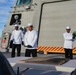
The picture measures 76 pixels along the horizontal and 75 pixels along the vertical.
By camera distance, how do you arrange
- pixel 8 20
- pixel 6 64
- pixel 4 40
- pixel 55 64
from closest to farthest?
1. pixel 6 64
2. pixel 55 64
3. pixel 4 40
4. pixel 8 20

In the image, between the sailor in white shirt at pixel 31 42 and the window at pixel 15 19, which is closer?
the sailor in white shirt at pixel 31 42

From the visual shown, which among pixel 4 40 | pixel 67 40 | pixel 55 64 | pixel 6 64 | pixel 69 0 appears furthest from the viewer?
pixel 4 40

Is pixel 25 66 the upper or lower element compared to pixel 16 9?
lower

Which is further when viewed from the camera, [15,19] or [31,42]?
[15,19]

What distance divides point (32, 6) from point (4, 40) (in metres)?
3.25

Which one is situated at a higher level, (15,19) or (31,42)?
(15,19)

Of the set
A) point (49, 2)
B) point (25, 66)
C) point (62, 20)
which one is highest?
point (49, 2)

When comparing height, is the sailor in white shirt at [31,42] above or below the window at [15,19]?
below

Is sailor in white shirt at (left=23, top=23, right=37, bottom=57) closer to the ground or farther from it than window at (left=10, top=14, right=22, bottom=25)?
closer to the ground

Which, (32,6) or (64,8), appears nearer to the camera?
(64,8)

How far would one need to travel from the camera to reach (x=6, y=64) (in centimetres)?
255

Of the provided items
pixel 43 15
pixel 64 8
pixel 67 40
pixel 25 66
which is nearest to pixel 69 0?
pixel 64 8

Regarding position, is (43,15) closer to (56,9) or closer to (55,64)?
(56,9)

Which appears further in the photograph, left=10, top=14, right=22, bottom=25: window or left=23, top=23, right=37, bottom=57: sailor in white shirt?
left=10, top=14, right=22, bottom=25: window
